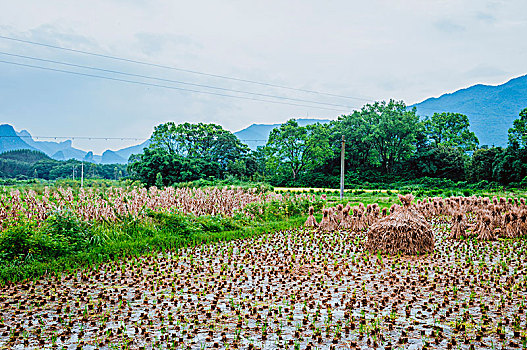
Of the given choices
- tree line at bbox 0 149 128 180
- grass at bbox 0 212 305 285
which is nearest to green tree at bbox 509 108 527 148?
grass at bbox 0 212 305 285

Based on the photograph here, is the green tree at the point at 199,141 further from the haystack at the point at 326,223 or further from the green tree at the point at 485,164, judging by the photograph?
the haystack at the point at 326,223

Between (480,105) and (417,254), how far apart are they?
136 metres

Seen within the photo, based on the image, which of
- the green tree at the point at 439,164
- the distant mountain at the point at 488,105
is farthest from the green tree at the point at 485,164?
the distant mountain at the point at 488,105

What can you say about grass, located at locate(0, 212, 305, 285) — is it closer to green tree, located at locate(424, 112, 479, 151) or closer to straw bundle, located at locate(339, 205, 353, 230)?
straw bundle, located at locate(339, 205, 353, 230)

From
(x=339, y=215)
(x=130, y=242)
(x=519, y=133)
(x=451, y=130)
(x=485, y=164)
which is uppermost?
(x=451, y=130)

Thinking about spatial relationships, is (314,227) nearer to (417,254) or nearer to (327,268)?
(417,254)

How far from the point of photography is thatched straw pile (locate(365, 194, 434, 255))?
9.57m

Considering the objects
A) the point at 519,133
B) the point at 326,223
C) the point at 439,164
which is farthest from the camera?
the point at 439,164

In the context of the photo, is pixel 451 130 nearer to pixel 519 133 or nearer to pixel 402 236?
pixel 519 133

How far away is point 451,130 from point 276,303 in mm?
59221

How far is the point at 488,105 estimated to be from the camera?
127562 millimetres

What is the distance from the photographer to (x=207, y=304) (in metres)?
5.90

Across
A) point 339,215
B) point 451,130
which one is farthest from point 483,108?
point 339,215

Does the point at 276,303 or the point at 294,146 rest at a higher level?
the point at 294,146
